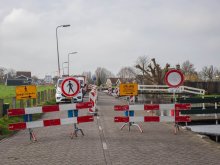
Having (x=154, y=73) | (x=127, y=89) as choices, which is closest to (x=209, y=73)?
(x=154, y=73)

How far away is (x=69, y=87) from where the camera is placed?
13.6 m

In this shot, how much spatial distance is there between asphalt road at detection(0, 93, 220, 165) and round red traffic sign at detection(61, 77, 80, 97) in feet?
4.88

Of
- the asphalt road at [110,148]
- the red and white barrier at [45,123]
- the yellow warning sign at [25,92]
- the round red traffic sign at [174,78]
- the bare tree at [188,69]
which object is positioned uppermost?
the bare tree at [188,69]

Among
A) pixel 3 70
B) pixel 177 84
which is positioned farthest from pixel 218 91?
pixel 3 70

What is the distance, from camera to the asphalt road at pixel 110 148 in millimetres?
8680

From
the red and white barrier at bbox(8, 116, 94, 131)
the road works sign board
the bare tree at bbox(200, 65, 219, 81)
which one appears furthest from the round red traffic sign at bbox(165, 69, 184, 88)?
the bare tree at bbox(200, 65, 219, 81)

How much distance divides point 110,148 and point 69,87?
4042 millimetres

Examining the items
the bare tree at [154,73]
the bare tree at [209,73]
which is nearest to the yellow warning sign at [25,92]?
the bare tree at [154,73]

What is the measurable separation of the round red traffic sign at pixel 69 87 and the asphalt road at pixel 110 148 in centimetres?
149

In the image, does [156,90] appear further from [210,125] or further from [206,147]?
[206,147]

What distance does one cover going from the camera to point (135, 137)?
12.6 m

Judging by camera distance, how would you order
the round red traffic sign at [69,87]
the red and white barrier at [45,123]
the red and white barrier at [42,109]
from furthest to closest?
1. the round red traffic sign at [69,87]
2. the red and white barrier at [45,123]
3. the red and white barrier at [42,109]

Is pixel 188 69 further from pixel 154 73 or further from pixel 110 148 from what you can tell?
pixel 110 148

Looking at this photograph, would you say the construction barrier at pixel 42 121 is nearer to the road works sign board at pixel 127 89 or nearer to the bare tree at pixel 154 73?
the road works sign board at pixel 127 89
